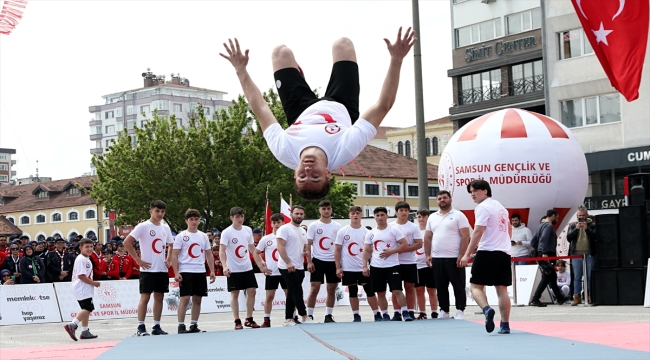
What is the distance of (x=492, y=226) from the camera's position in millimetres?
12859

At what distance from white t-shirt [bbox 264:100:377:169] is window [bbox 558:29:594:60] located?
37578 mm

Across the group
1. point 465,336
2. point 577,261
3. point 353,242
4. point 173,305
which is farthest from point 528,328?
point 173,305

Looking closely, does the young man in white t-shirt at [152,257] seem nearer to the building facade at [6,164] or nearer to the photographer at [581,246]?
the photographer at [581,246]

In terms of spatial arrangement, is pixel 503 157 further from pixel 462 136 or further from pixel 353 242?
pixel 353 242

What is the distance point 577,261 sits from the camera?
19.7 metres

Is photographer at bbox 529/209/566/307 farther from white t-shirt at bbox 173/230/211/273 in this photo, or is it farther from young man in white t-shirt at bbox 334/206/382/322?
white t-shirt at bbox 173/230/211/273

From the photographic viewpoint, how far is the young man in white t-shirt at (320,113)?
797 cm

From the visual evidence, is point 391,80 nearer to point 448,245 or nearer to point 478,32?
point 448,245

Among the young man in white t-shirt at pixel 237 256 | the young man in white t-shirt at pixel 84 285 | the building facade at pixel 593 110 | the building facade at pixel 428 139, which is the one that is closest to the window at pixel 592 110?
the building facade at pixel 593 110

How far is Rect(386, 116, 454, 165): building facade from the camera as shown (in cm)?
9769

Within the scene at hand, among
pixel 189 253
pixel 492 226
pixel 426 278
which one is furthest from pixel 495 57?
pixel 492 226

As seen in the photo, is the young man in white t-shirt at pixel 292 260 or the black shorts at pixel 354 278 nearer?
the young man in white t-shirt at pixel 292 260

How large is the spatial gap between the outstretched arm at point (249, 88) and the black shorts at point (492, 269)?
5.33 m

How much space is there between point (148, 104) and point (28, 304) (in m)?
131
